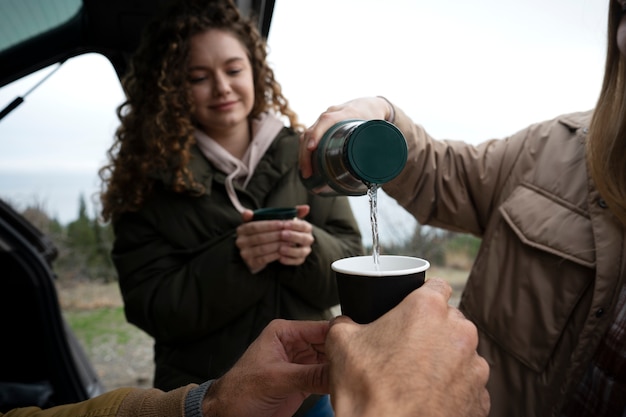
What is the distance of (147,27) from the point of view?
1.51m

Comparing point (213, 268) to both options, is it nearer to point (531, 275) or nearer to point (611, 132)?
point (531, 275)

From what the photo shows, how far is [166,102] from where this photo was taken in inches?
→ 53.7

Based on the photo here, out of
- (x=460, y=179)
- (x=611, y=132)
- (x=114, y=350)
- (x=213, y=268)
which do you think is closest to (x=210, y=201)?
(x=213, y=268)

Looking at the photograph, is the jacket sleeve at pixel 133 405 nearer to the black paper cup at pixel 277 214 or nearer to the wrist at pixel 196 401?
the wrist at pixel 196 401

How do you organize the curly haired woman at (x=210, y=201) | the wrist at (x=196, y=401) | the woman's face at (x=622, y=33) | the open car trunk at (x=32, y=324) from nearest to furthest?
the wrist at (x=196, y=401) < the woman's face at (x=622, y=33) < the curly haired woman at (x=210, y=201) < the open car trunk at (x=32, y=324)

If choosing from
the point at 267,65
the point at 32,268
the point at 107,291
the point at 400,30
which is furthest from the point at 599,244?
the point at 107,291

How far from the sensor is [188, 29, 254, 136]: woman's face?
1286mm

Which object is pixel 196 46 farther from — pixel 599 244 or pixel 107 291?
pixel 107 291

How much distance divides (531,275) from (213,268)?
2.50ft

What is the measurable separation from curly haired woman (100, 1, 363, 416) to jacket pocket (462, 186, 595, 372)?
0.34 m

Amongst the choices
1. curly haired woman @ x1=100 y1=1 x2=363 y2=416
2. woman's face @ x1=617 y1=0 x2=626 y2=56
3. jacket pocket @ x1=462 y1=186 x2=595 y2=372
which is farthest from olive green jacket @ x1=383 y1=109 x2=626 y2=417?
curly haired woman @ x1=100 y1=1 x2=363 y2=416

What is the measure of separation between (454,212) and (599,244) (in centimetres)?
35

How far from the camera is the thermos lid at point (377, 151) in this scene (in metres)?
0.60

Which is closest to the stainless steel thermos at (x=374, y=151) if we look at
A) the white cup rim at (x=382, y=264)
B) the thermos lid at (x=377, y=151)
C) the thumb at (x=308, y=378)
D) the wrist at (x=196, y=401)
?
the thermos lid at (x=377, y=151)
